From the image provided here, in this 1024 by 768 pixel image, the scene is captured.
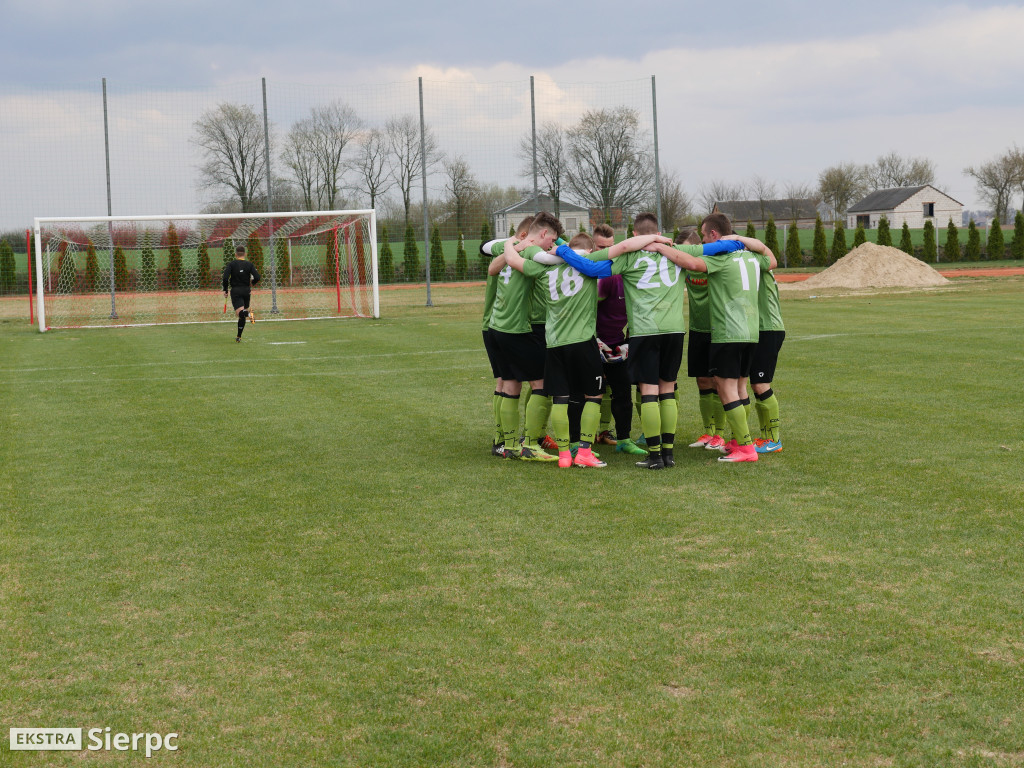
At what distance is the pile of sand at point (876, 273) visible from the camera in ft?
116

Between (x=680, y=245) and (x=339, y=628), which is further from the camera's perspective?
→ (x=680, y=245)

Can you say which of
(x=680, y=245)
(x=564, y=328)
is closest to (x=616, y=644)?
(x=564, y=328)

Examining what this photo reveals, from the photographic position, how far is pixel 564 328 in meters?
7.84

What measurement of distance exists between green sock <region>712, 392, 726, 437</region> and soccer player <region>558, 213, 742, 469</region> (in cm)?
85

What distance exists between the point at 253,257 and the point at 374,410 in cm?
2083

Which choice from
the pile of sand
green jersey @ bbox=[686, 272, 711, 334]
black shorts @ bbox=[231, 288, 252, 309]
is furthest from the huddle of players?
the pile of sand

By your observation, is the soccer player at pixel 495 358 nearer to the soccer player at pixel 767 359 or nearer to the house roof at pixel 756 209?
the soccer player at pixel 767 359

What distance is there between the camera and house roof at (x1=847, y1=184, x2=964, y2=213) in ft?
309

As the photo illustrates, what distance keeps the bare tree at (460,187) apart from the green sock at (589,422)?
2276 cm

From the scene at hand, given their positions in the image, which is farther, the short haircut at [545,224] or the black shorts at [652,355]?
the short haircut at [545,224]

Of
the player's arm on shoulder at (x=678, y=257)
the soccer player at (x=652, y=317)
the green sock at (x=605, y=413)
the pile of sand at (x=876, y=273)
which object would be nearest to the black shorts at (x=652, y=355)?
the soccer player at (x=652, y=317)

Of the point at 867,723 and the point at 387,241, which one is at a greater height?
the point at 387,241

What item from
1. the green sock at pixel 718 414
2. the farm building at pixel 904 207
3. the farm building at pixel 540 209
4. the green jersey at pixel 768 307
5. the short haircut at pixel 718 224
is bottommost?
the green sock at pixel 718 414

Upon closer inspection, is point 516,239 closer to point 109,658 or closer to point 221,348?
point 109,658
